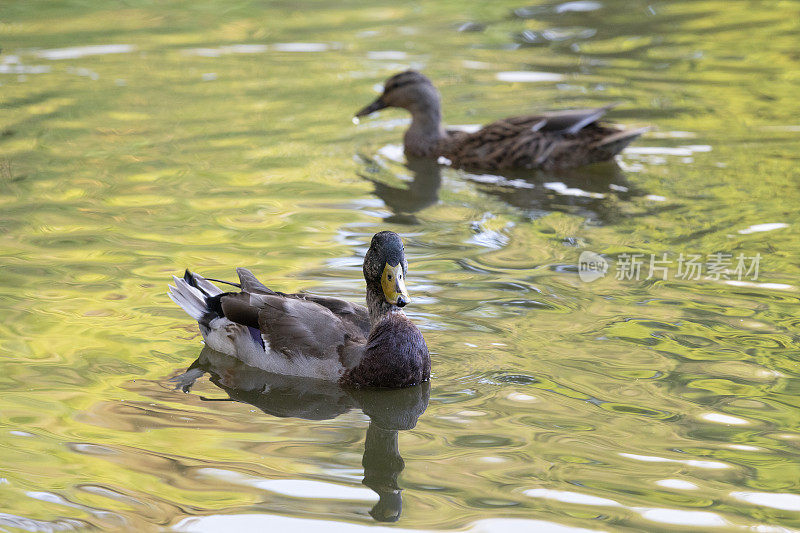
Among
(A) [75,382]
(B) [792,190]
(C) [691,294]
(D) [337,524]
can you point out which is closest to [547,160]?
(B) [792,190]

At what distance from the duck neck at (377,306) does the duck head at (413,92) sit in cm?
489

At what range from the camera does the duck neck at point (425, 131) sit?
1085 centimetres

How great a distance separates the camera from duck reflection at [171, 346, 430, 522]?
224 inches

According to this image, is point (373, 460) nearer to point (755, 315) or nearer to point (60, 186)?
point (755, 315)

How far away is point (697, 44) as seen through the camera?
14.4 metres

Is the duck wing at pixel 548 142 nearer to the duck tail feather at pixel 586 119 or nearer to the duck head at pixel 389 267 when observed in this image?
the duck tail feather at pixel 586 119

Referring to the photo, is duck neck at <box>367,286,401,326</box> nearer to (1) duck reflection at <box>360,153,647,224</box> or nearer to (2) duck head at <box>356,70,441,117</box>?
(1) duck reflection at <box>360,153,647,224</box>

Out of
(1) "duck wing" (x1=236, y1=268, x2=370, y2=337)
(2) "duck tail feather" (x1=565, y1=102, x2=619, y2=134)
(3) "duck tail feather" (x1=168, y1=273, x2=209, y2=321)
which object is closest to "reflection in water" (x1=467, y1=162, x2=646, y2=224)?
(2) "duck tail feather" (x1=565, y1=102, x2=619, y2=134)

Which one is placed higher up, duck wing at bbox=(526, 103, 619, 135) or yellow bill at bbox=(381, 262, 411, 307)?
duck wing at bbox=(526, 103, 619, 135)

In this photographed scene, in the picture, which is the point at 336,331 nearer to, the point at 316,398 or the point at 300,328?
the point at 300,328

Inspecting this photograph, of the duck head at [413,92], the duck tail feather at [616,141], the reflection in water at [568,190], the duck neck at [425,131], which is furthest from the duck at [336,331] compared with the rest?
the duck head at [413,92]

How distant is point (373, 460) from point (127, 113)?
7389 mm

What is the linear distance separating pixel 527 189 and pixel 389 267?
12.8 ft

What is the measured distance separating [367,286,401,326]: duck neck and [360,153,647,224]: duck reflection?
8.39ft
